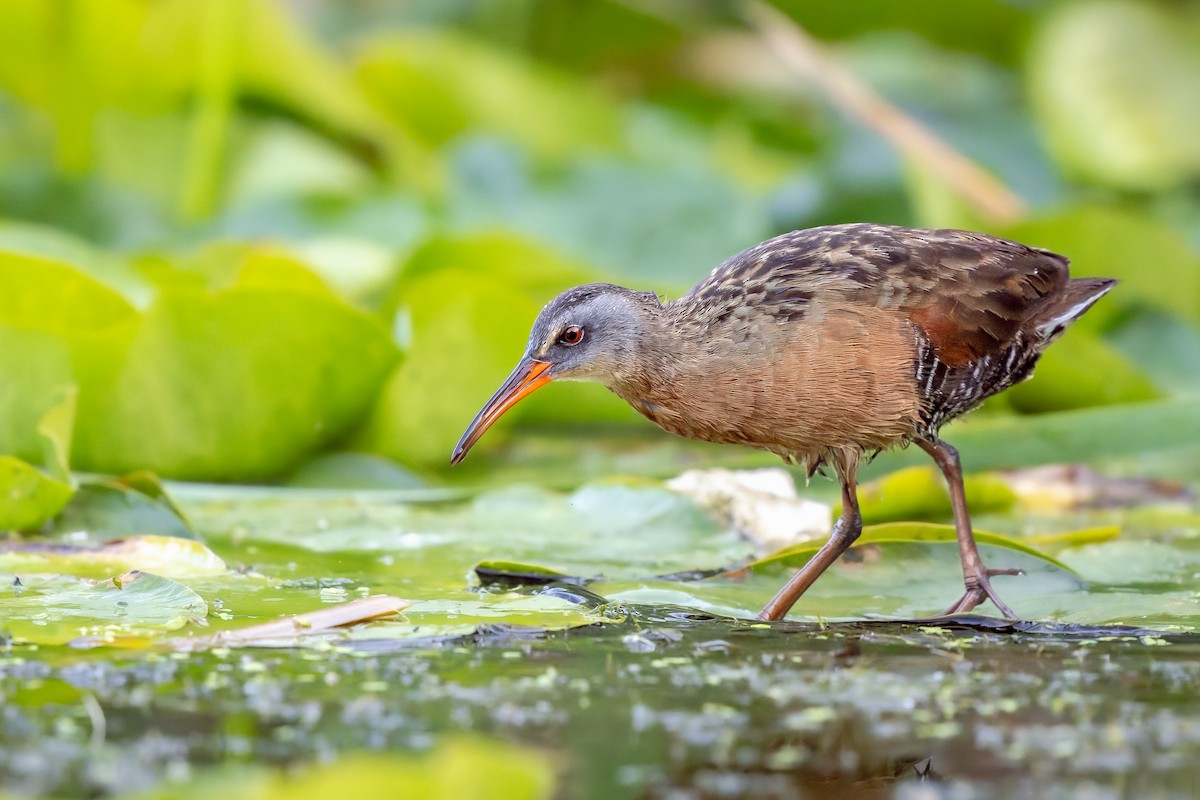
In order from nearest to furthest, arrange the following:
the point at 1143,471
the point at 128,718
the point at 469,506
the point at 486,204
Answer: the point at 128,718 < the point at 469,506 < the point at 1143,471 < the point at 486,204

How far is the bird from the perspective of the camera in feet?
12.6

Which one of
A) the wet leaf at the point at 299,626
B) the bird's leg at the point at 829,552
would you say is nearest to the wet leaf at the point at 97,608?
the wet leaf at the point at 299,626

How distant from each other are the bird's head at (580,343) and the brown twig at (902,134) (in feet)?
9.48

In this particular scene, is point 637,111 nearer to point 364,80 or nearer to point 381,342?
point 364,80

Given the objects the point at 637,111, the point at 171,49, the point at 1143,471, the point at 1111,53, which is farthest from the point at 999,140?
the point at 171,49

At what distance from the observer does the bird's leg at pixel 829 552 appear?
141 inches

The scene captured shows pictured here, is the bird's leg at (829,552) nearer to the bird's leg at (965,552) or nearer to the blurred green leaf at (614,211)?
the bird's leg at (965,552)

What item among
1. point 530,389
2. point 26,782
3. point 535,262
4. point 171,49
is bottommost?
point 26,782

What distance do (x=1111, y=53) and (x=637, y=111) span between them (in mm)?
2631

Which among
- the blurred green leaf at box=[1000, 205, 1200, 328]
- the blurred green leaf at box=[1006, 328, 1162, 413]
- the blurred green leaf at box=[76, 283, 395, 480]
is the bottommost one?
the blurred green leaf at box=[76, 283, 395, 480]

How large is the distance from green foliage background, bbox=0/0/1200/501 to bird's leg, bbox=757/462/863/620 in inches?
46.7

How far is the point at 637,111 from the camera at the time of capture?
914 cm

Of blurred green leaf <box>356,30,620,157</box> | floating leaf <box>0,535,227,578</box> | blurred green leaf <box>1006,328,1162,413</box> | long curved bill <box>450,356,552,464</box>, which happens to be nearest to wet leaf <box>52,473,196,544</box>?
floating leaf <box>0,535,227,578</box>

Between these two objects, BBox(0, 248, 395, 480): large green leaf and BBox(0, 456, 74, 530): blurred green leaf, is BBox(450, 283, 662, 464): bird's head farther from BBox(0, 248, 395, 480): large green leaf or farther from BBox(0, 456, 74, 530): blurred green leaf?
BBox(0, 456, 74, 530): blurred green leaf
